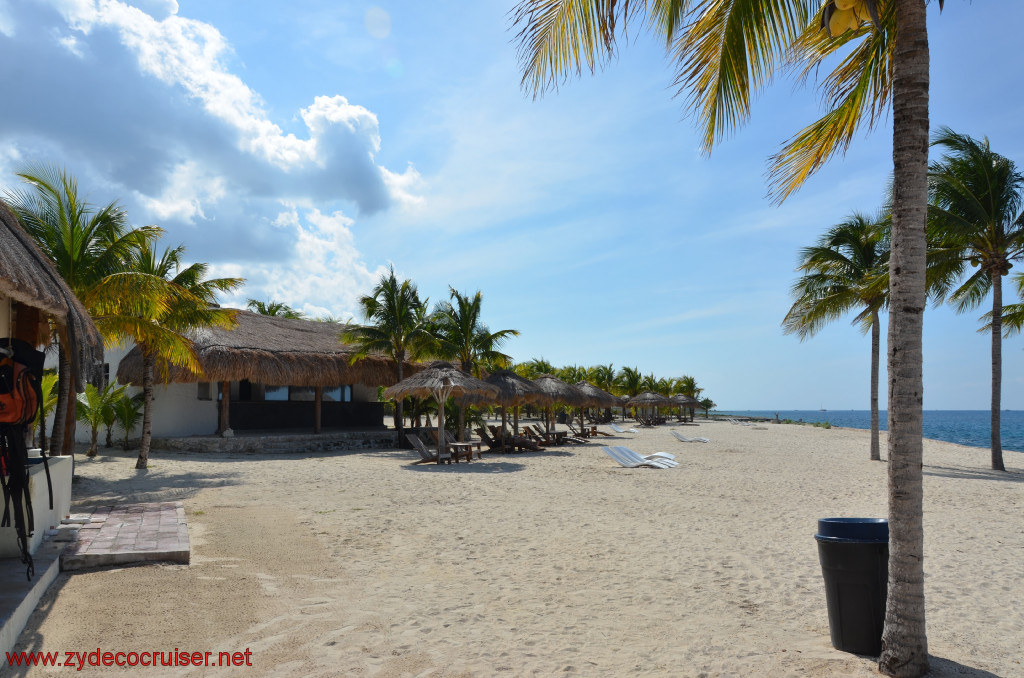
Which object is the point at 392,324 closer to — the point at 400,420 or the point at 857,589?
the point at 400,420

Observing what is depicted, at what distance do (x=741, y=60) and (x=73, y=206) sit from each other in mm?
10489

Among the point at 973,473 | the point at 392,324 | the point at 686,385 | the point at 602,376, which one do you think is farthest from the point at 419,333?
the point at 686,385

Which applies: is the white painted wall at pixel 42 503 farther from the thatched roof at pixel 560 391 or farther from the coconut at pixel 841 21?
the thatched roof at pixel 560 391

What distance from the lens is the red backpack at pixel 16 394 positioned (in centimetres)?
402

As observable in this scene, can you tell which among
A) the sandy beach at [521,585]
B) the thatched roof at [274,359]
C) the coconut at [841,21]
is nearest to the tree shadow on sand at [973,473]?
the sandy beach at [521,585]

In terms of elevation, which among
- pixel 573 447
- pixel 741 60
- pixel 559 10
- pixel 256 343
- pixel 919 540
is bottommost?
pixel 573 447

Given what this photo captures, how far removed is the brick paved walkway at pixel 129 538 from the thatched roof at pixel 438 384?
8231 millimetres

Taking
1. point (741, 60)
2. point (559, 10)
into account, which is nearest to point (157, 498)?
point (559, 10)

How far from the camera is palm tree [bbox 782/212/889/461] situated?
16.3 metres

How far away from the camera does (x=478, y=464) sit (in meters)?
Answer: 14.7

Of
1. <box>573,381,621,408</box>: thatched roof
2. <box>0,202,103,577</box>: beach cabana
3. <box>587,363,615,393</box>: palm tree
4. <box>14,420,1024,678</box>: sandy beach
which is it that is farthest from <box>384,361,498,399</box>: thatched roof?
<box>587,363,615,393</box>: palm tree

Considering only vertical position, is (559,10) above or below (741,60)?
above

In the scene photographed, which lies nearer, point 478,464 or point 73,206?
point 73,206

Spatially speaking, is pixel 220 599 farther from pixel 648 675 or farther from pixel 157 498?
pixel 157 498
